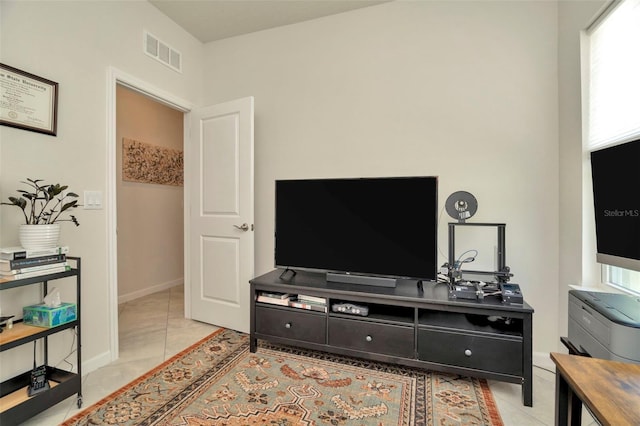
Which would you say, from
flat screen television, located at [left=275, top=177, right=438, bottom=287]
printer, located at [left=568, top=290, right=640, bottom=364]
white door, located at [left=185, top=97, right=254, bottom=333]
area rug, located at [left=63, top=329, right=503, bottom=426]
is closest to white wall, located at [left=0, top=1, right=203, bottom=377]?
area rug, located at [left=63, top=329, right=503, bottom=426]

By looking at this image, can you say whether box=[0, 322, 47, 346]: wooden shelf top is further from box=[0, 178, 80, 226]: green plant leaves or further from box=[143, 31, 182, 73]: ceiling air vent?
box=[143, 31, 182, 73]: ceiling air vent

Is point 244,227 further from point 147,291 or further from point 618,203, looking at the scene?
point 618,203

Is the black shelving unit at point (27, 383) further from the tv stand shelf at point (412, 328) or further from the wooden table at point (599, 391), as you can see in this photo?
the wooden table at point (599, 391)

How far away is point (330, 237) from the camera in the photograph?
2307 millimetres

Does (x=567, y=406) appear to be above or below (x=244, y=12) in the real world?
below

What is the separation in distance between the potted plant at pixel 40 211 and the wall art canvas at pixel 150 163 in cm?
187

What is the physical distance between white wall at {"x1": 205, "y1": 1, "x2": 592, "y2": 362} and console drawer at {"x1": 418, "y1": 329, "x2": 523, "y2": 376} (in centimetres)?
64

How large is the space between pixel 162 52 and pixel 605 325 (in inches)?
136

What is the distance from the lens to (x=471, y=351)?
181 centimetres

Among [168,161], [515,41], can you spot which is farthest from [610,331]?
[168,161]

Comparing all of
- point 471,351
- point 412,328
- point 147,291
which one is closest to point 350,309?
point 412,328

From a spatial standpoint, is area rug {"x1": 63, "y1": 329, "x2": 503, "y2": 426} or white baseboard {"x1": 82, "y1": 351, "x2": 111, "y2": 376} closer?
area rug {"x1": 63, "y1": 329, "x2": 503, "y2": 426}

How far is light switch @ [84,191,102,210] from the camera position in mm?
2053

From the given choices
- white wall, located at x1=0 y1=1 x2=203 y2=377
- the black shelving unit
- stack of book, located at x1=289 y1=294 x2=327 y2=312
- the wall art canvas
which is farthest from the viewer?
the wall art canvas
